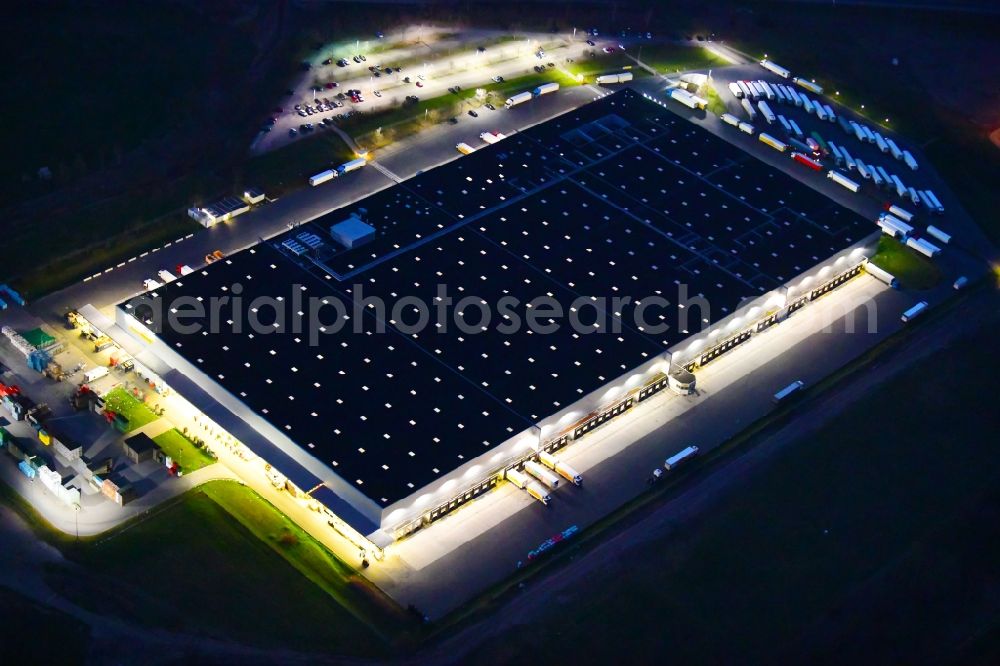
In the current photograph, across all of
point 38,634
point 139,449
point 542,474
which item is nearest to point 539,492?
point 542,474

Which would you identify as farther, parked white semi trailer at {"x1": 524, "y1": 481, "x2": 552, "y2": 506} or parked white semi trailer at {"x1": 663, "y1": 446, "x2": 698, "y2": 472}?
parked white semi trailer at {"x1": 663, "y1": 446, "x2": 698, "y2": 472}

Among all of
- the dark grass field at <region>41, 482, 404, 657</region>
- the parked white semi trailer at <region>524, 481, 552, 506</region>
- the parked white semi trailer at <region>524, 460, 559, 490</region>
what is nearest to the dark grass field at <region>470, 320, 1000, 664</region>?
the parked white semi trailer at <region>524, 481, 552, 506</region>

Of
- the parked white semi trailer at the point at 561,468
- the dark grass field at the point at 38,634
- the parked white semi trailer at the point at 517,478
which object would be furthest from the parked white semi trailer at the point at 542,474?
the dark grass field at the point at 38,634

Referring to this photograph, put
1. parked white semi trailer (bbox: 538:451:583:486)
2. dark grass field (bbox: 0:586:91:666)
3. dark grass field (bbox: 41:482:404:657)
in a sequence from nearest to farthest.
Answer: dark grass field (bbox: 0:586:91:666) < dark grass field (bbox: 41:482:404:657) < parked white semi trailer (bbox: 538:451:583:486)

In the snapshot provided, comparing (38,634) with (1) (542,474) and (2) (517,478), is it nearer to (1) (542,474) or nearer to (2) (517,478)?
(2) (517,478)

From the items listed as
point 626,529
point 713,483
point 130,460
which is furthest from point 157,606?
point 713,483

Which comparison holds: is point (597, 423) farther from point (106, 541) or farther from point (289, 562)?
point (106, 541)

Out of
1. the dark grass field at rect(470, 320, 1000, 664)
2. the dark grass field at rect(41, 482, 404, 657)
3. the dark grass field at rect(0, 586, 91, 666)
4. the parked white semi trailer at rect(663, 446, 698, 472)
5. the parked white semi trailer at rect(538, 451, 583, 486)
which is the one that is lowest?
the dark grass field at rect(470, 320, 1000, 664)

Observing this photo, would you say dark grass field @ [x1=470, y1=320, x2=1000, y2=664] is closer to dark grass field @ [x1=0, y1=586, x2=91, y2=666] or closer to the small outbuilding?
dark grass field @ [x1=0, y1=586, x2=91, y2=666]
